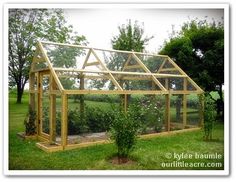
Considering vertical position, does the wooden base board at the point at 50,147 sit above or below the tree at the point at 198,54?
below

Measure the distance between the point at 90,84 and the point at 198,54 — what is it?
417cm

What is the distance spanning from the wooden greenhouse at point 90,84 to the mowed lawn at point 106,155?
35 cm

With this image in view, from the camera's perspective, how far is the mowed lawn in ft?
20.7

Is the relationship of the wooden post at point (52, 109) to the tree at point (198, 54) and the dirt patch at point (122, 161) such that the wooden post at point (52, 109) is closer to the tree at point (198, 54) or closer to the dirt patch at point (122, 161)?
the dirt patch at point (122, 161)

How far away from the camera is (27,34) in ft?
25.3

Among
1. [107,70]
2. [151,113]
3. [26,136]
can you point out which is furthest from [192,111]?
[26,136]

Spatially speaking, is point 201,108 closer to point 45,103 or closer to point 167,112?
point 167,112

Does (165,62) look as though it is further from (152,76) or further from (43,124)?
(43,124)

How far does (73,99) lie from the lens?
7578mm

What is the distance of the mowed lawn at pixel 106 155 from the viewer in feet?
20.7

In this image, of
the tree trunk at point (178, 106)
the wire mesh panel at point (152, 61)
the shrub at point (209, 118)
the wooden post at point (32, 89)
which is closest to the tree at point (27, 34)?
the wooden post at point (32, 89)

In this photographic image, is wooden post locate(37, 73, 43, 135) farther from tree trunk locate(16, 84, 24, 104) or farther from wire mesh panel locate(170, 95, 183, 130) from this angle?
wire mesh panel locate(170, 95, 183, 130)

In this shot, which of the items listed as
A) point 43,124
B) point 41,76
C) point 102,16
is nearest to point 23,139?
point 43,124
